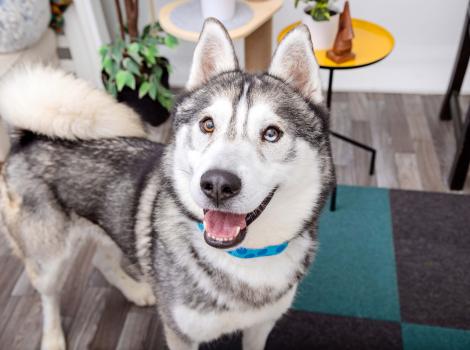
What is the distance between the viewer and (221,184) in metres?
1.18

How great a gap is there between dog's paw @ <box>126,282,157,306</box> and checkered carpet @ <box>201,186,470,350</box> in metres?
0.41

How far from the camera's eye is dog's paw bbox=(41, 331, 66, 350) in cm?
213

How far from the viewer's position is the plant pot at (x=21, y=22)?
2.88 m

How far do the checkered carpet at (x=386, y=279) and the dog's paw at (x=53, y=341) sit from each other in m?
0.72

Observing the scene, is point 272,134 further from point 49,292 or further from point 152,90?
point 152,90

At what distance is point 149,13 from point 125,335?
101 inches

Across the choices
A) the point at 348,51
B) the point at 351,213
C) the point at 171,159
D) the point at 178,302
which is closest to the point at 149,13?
the point at 348,51

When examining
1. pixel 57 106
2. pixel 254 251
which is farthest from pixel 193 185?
pixel 57 106

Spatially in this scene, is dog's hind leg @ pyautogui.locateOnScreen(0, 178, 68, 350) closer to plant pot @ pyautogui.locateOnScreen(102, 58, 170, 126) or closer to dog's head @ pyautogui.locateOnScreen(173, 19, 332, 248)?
dog's head @ pyautogui.locateOnScreen(173, 19, 332, 248)

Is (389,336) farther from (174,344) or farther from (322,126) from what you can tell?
(322,126)

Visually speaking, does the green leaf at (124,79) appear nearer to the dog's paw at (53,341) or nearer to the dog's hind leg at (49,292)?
the dog's hind leg at (49,292)

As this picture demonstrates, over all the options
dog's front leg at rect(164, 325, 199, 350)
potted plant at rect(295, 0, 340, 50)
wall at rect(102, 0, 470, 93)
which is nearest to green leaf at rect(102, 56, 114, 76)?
wall at rect(102, 0, 470, 93)

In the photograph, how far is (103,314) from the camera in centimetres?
231

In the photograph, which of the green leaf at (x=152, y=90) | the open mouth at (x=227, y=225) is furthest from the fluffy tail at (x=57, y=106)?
the green leaf at (x=152, y=90)
